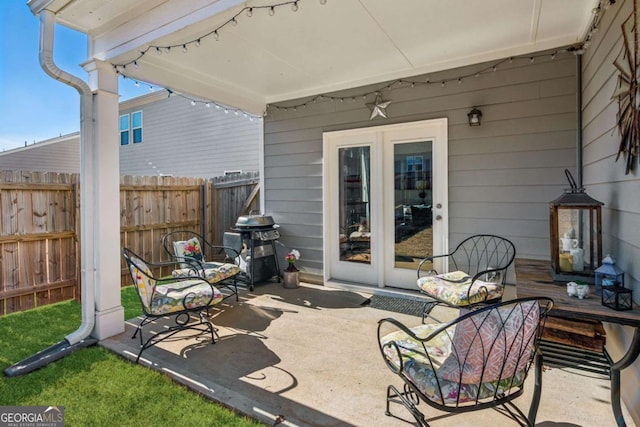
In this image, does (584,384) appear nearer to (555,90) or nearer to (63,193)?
(555,90)

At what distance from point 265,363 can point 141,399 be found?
85 centimetres

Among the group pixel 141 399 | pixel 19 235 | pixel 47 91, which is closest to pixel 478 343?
pixel 141 399

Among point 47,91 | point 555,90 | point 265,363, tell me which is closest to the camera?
point 265,363

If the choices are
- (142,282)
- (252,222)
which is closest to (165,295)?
(142,282)

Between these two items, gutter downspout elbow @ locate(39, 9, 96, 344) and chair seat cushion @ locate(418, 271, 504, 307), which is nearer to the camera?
chair seat cushion @ locate(418, 271, 504, 307)

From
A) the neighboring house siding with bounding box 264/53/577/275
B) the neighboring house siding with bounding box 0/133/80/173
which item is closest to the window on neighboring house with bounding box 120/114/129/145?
the neighboring house siding with bounding box 0/133/80/173

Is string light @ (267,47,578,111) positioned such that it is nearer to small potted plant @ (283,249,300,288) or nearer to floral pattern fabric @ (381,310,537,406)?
small potted plant @ (283,249,300,288)

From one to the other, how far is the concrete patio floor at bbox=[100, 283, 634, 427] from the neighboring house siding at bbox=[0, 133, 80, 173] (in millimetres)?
11232

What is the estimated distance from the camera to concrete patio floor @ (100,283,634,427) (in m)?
1.97

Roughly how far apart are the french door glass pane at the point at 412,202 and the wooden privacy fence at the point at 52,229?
11.7ft

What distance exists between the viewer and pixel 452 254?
3.73m

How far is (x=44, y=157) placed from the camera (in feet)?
37.8

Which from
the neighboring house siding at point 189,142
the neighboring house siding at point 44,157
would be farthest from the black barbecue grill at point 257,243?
the neighboring house siding at point 44,157

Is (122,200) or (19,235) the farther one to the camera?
(122,200)
